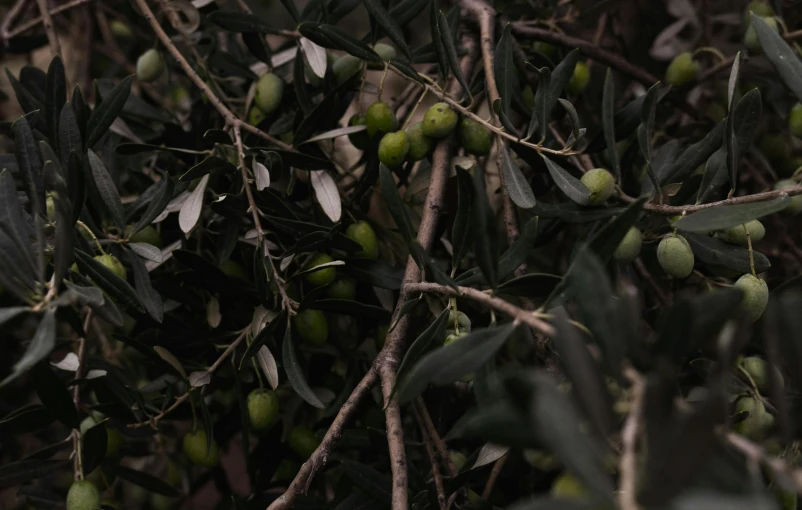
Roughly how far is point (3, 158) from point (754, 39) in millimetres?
1055

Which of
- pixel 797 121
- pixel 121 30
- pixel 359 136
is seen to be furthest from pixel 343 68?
pixel 121 30

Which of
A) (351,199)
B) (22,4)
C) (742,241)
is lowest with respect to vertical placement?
(742,241)

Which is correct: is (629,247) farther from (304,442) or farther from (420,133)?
(304,442)

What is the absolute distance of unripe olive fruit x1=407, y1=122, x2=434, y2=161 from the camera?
3.18ft

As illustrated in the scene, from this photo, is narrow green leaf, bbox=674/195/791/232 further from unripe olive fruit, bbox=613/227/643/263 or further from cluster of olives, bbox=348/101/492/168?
cluster of olives, bbox=348/101/492/168

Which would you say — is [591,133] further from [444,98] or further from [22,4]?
[22,4]

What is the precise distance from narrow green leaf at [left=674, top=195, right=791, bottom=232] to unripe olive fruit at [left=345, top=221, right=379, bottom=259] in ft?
1.31

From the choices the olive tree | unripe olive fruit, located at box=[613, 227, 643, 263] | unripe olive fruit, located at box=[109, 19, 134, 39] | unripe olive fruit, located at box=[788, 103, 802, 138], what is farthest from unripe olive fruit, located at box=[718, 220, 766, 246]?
unripe olive fruit, located at box=[109, 19, 134, 39]

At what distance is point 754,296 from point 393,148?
0.45 metres

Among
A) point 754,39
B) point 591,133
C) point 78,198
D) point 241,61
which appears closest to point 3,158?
point 78,198

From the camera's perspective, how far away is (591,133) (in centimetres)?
125

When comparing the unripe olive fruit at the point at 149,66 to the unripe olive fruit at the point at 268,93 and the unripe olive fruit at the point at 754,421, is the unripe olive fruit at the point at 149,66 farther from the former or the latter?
the unripe olive fruit at the point at 754,421

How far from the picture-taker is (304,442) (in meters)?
1.01

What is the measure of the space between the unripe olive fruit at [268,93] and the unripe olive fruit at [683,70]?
64 centimetres
